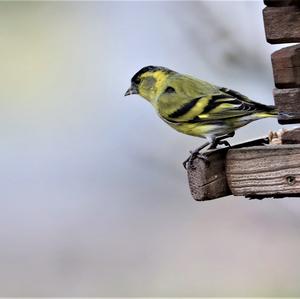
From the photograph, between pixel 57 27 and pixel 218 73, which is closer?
pixel 218 73

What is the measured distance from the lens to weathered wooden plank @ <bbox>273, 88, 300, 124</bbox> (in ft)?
12.4

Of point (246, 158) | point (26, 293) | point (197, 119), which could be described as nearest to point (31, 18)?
point (26, 293)

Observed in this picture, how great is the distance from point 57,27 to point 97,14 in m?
0.51

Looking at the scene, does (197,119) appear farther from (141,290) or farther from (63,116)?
(63,116)

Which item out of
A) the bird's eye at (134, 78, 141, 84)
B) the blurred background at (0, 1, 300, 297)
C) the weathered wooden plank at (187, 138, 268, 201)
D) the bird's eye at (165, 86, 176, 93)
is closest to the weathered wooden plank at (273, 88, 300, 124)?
the weathered wooden plank at (187, 138, 268, 201)

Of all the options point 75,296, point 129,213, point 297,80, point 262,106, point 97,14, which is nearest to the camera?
point 297,80

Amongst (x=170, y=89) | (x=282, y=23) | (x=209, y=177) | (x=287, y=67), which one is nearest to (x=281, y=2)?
(x=282, y=23)

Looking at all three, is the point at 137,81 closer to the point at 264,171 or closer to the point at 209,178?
the point at 209,178

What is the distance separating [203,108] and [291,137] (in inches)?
29.3

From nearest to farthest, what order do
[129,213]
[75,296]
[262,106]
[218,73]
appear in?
1. [262,106]
2. [218,73]
3. [75,296]
4. [129,213]

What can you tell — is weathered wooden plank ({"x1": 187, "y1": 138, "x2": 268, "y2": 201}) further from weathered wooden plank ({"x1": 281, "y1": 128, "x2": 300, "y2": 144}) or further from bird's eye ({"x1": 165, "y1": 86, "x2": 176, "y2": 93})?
bird's eye ({"x1": 165, "y1": 86, "x2": 176, "y2": 93})

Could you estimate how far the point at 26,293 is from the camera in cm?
845

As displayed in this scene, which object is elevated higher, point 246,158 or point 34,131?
point 34,131

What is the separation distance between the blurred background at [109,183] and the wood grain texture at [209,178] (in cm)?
322
